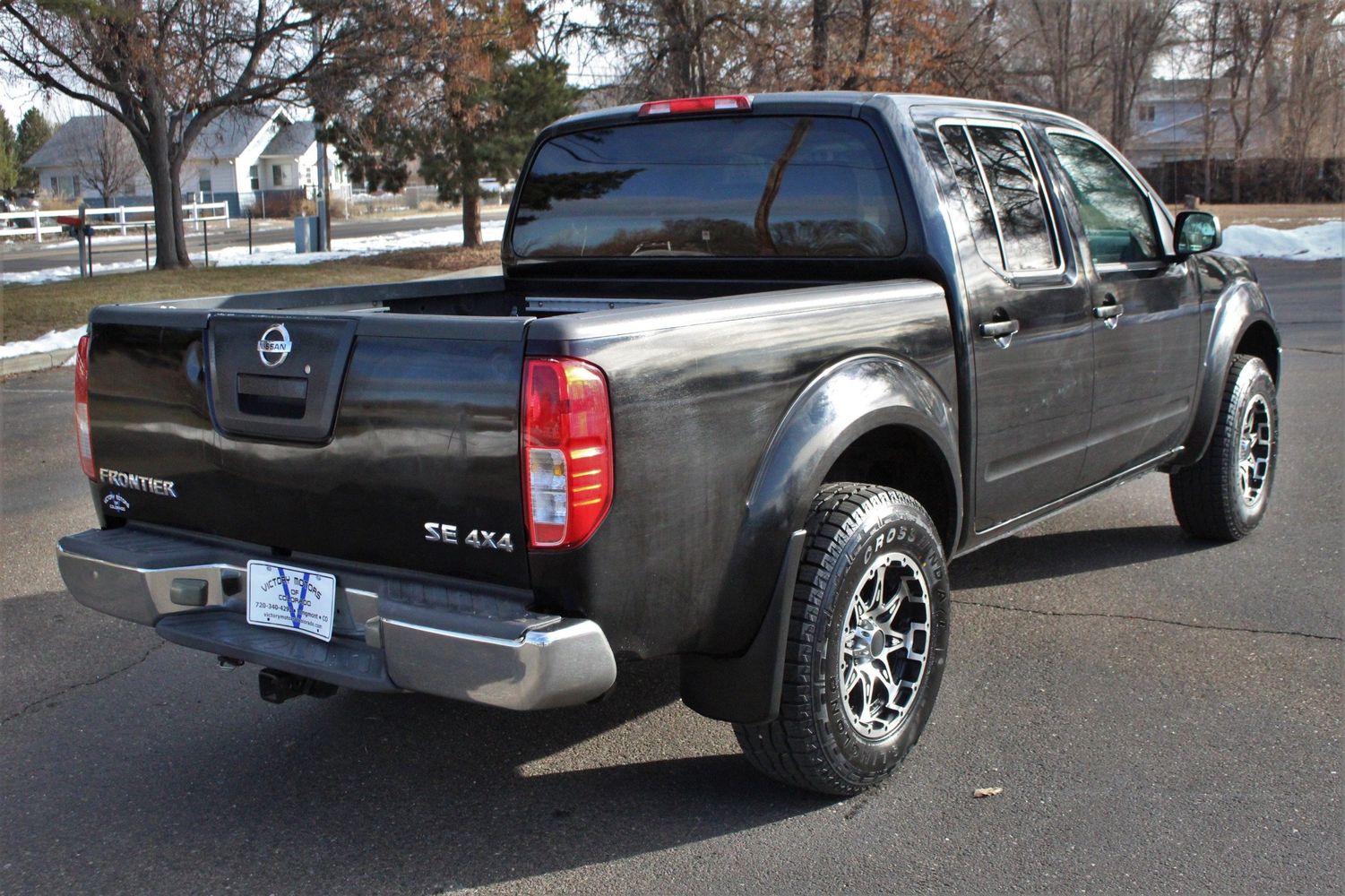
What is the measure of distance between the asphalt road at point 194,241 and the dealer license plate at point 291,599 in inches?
953

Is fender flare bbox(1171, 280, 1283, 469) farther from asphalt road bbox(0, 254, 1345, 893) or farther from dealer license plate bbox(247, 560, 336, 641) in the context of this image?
dealer license plate bbox(247, 560, 336, 641)

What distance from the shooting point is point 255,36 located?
2055 centimetres

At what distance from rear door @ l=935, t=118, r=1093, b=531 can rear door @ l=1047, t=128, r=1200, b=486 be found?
16cm

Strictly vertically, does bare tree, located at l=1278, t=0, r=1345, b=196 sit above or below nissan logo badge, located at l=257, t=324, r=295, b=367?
Result: above

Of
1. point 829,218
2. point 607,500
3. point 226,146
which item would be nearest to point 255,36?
point 829,218

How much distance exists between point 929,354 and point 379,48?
61.4 ft

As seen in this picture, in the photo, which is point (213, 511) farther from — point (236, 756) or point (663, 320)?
point (663, 320)

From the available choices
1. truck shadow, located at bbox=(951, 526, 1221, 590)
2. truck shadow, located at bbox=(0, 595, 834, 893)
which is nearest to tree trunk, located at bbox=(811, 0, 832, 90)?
truck shadow, located at bbox=(951, 526, 1221, 590)

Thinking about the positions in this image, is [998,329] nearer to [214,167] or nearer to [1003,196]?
[1003,196]

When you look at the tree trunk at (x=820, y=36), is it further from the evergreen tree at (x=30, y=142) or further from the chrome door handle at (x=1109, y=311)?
the evergreen tree at (x=30, y=142)

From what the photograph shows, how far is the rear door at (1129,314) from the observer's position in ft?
15.7

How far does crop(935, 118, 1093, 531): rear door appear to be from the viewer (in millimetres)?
4152

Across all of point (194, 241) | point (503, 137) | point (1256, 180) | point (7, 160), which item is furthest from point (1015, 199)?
point (7, 160)

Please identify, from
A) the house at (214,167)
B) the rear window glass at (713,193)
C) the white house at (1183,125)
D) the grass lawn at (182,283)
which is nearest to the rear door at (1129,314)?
the rear window glass at (713,193)
